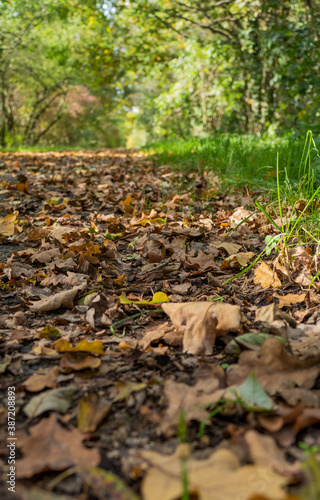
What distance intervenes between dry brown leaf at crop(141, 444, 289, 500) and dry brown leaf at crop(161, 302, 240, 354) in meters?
0.47

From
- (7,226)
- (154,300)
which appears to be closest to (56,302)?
(154,300)

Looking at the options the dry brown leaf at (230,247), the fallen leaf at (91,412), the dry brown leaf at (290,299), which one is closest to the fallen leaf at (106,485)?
the fallen leaf at (91,412)

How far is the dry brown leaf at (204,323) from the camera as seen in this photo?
1.25 meters

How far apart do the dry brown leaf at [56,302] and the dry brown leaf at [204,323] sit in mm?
543

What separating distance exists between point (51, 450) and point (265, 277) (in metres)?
1.22

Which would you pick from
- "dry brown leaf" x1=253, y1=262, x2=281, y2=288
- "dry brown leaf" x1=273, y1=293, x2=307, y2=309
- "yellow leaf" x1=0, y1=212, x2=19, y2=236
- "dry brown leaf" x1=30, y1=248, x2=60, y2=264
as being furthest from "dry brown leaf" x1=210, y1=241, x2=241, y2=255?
"yellow leaf" x1=0, y1=212, x2=19, y2=236

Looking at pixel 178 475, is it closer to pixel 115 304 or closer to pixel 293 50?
pixel 115 304

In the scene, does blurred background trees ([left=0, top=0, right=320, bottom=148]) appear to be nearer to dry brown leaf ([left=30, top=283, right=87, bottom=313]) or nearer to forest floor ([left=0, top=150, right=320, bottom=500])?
forest floor ([left=0, top=150, right=320, bottom=500])

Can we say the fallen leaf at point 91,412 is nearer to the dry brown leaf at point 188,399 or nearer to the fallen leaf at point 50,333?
the dry brown leaf at point 188,399

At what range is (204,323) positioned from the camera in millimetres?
1277

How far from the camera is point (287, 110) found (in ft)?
23.9

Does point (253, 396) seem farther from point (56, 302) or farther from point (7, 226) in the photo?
point (7, 226)

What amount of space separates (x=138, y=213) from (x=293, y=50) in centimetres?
455

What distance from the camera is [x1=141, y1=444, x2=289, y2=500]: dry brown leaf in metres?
0.69
